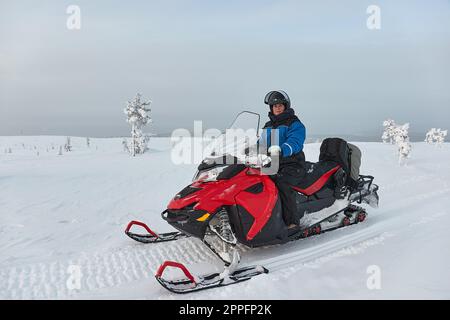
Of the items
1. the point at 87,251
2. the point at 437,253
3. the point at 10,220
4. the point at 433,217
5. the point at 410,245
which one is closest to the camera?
the point at 437,253

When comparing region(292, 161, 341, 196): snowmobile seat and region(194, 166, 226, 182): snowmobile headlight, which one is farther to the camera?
region(292, 161, 341, 196): snowmobile seat

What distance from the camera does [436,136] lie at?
2253 centimetres

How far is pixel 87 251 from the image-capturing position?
15.0ft

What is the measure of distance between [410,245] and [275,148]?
194cm

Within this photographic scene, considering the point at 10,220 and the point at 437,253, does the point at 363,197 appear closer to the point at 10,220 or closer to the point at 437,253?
the point at 437,253

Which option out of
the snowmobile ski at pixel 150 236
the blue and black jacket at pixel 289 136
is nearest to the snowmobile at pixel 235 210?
the snowmobile ski at pixel 150 236

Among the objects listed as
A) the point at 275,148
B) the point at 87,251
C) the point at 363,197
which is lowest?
the point at 87,251

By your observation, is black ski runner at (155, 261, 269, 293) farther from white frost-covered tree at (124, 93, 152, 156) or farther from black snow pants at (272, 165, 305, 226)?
white frost-covered tree at (124, 93, 152, 156)

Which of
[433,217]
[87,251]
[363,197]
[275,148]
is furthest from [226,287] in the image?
[433,217]

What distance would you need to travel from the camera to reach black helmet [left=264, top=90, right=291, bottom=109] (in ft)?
15.1

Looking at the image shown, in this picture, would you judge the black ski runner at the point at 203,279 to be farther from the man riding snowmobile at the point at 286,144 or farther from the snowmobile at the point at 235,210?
the man riding snowmobile at the point at 286,144

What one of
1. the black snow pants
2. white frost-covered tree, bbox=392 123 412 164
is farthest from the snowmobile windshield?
white frost-covered tree, bbox=392 123 412 164

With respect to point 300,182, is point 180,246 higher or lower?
lower

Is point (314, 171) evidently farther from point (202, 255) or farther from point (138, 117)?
point (138, 117)
